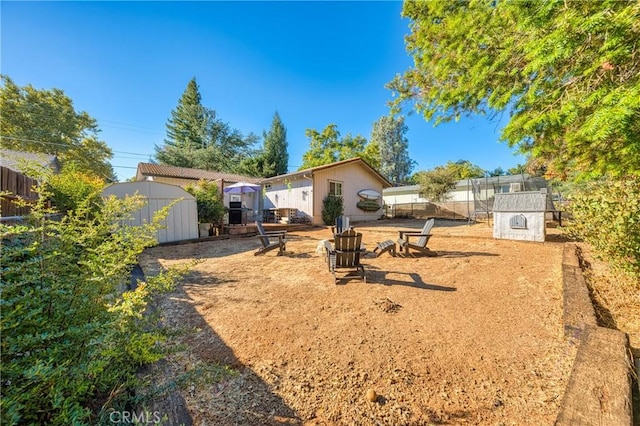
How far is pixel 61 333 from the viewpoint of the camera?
45.5 inches

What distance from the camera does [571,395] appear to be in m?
1.65

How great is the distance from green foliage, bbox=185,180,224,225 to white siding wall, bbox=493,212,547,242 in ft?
36.3

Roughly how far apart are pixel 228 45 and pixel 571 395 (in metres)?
12.6

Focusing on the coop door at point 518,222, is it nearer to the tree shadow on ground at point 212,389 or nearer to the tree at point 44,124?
the tree shadow on ground at point 212,389

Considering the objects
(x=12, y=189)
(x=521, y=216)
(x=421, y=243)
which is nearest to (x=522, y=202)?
(x=521, y=216)

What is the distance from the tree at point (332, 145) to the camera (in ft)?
88.7

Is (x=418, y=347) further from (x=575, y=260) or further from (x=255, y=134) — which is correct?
(x=255, y=134)

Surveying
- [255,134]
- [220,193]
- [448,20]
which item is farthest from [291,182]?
[255,134]

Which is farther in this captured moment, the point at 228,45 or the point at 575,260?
the point at 228,45

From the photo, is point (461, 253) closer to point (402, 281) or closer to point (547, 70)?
point (402, 281)

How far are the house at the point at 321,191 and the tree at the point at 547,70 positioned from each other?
9477mm

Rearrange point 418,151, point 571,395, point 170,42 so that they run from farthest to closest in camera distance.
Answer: point 418,151
point 170,42
point 571,395

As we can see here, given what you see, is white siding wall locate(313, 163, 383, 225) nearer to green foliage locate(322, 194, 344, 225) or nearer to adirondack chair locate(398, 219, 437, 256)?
green foliage locate(322, 194, 344, 225)

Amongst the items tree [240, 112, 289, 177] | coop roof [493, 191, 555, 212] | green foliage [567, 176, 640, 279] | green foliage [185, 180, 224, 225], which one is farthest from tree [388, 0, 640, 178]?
tree [240, 112, 289, 177]
